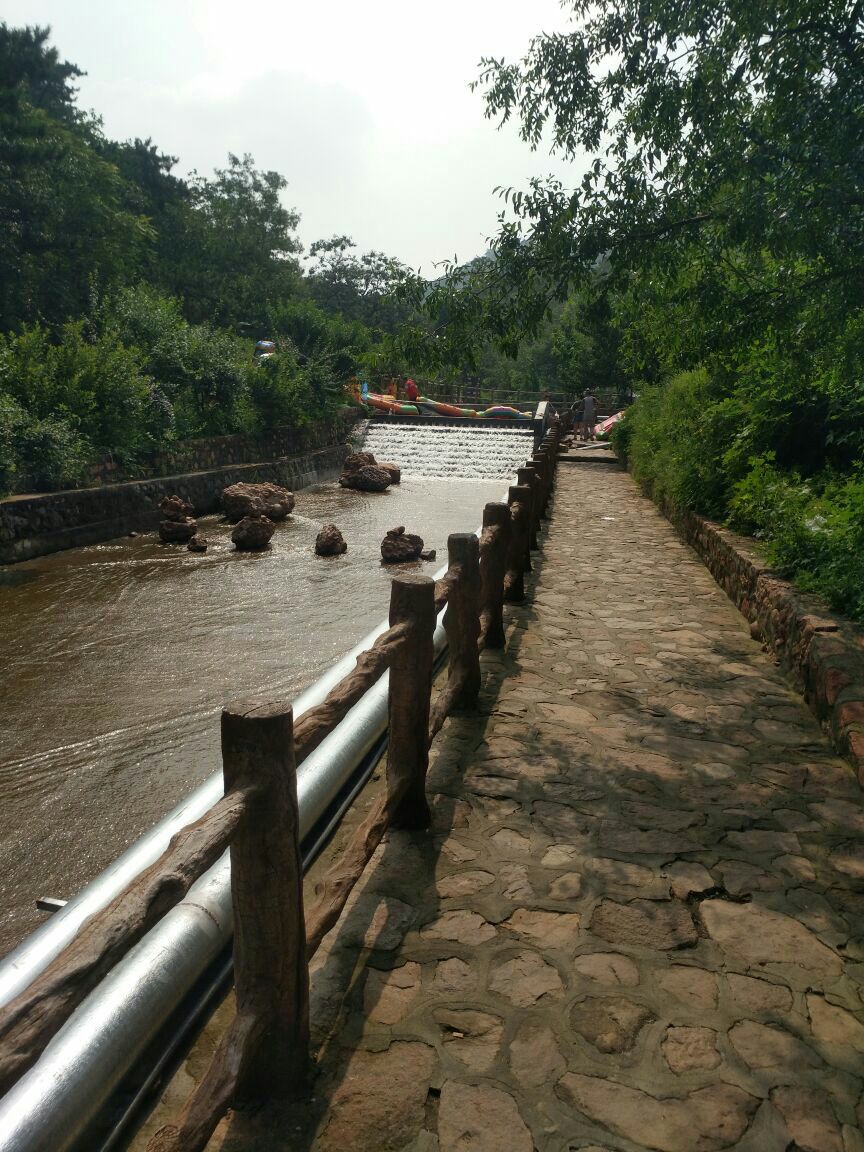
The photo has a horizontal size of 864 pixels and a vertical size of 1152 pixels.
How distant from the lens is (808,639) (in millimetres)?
4863

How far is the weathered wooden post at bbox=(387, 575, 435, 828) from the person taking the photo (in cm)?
312

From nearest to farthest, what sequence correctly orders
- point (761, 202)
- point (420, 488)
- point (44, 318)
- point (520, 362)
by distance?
point (761, 202), point (420, 488), point (44, 318), point (520, 362)

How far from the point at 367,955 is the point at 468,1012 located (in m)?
0.38

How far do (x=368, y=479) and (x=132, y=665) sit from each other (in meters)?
12.8

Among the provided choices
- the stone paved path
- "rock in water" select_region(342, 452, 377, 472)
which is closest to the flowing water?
the stone paved path

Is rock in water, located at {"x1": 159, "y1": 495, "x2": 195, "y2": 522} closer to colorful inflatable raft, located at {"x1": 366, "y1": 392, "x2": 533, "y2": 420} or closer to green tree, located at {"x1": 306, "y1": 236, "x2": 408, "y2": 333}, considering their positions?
colorful inflatable raft, located at {"x1": 366, "y1": 392, "x2": 533, "y2": 420}

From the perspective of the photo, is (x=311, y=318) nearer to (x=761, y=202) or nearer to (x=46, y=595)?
(x=46, y=595)

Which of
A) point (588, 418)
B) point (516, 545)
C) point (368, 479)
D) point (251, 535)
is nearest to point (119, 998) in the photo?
point (516, 545)

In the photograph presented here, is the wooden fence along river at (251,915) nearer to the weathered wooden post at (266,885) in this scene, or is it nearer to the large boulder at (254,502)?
the weathered wooden post at (266,885)

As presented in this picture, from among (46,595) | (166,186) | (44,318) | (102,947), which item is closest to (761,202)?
(102,947)

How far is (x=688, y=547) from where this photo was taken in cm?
993

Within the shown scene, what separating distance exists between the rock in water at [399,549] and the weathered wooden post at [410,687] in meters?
8.27

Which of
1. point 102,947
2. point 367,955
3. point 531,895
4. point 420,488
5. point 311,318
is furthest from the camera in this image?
point 311,318

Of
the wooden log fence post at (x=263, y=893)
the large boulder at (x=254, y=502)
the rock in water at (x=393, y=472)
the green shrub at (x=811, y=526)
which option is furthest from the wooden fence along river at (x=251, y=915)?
the rock in water at (x=393, y=472)
